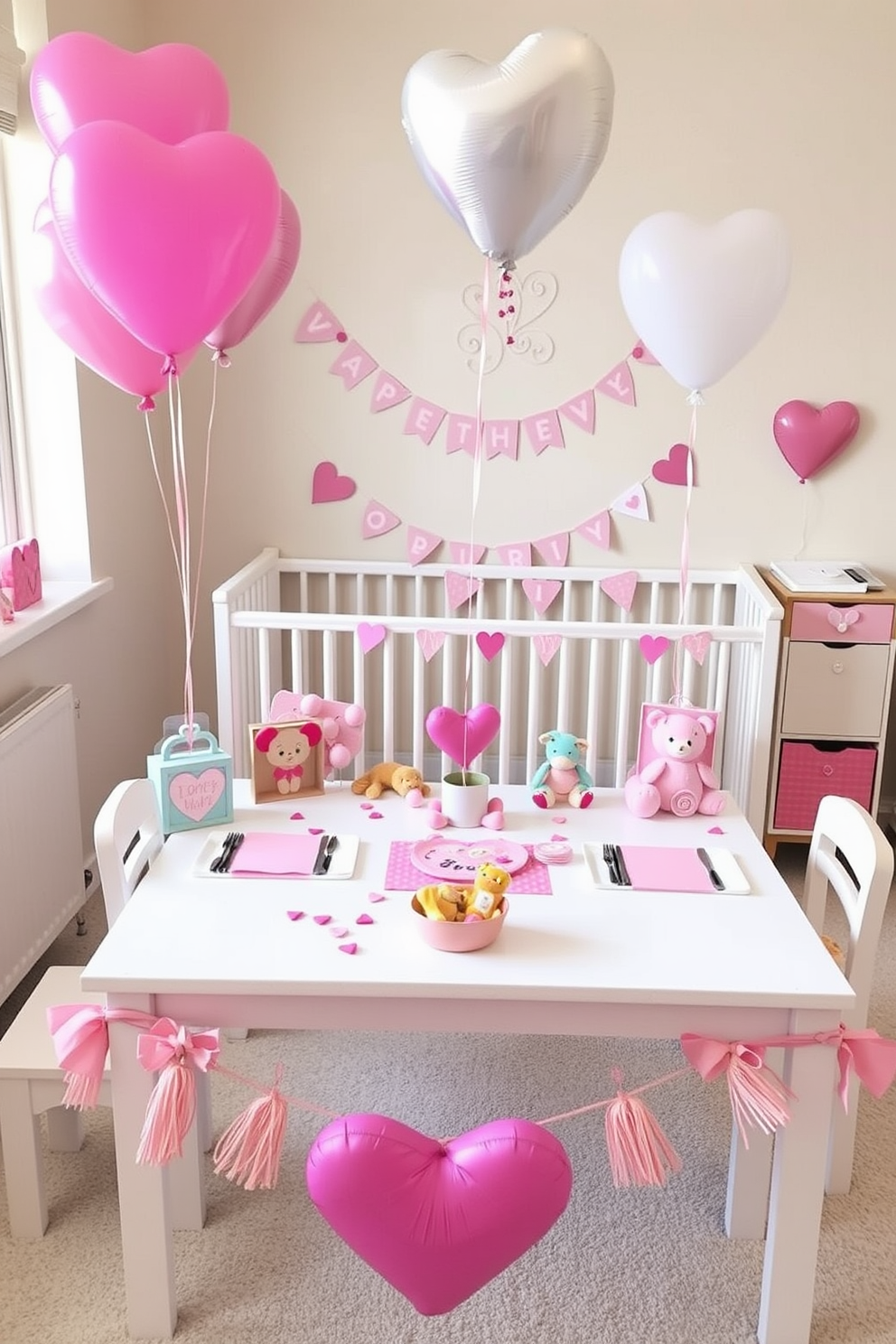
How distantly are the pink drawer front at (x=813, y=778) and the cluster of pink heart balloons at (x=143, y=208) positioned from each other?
189 centimetres

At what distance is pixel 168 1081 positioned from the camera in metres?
1.42

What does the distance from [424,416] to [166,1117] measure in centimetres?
229

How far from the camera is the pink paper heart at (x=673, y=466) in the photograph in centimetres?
329

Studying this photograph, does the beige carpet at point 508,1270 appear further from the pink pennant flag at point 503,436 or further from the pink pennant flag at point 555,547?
the pink pennant flag at point 503,436

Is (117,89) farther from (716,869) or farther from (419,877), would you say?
(716,869)

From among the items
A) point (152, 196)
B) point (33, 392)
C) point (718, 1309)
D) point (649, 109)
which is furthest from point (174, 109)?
point (718, 1309)

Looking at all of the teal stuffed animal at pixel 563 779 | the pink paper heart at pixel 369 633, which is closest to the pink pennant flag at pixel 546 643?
the pink paper heart at pixel 369 633

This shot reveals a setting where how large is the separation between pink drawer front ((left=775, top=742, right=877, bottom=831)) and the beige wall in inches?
23.9

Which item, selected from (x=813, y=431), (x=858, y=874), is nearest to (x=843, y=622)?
(x=813, y=431)

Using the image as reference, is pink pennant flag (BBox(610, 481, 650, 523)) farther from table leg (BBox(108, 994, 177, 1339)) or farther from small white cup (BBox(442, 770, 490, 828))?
table leg (BBox(108, 994, 177, 1339))

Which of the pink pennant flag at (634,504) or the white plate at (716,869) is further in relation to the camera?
the pink pennant flag at (634,504)

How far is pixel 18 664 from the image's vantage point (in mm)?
2479

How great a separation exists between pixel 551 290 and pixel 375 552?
89cm

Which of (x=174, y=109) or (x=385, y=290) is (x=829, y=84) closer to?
(x=385, y=290)
